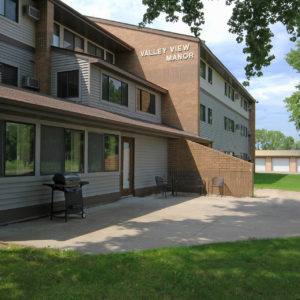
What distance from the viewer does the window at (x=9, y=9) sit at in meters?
11.7

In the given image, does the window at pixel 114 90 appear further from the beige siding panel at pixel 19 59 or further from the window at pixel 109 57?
the window at pixel 109 57

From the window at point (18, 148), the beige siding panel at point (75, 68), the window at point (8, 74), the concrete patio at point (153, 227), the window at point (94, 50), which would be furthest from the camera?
the window at point (94, 50)

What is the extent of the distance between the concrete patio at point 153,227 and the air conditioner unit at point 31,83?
18.0ft

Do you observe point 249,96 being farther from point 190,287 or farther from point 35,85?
point 190,287

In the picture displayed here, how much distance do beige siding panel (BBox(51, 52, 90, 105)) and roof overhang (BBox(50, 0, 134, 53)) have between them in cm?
200

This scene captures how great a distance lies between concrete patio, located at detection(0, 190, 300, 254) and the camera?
6.27 meters

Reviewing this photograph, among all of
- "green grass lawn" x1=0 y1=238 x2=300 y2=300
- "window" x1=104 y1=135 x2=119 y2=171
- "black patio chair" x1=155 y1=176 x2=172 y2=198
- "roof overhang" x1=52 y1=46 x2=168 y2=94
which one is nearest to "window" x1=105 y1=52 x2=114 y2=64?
"roof overhang" x1=52 y1=46 x2=168 y2=94

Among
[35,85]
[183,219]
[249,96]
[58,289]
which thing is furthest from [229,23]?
[249,96]

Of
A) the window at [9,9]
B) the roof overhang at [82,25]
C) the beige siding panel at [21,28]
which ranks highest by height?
the roof overhang at [82,25]

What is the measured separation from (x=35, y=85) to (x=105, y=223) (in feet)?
23.2

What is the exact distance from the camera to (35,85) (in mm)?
12547

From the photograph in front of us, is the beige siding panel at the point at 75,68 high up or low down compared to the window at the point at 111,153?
up

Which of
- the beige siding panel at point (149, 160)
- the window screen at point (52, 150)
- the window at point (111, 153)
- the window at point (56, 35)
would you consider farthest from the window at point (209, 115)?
the window screen at point (52, 150)

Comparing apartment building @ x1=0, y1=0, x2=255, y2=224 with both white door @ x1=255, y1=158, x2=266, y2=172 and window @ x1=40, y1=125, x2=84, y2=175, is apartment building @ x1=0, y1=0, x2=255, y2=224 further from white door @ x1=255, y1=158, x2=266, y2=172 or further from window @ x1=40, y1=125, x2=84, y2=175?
white door @ x1=255, y1=158, x2=266, y2=172
